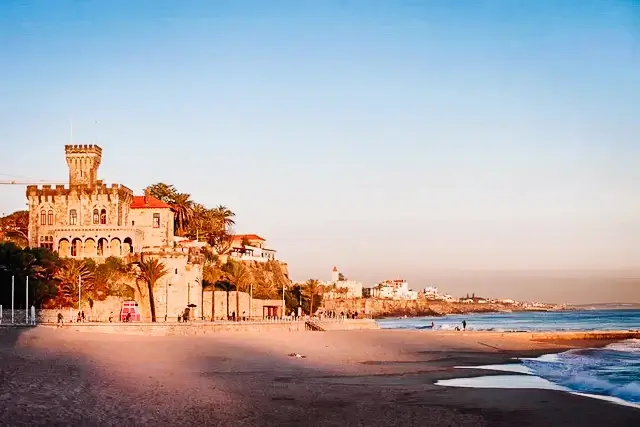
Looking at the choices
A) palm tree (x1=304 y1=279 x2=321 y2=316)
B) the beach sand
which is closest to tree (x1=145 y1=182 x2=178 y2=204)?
palm tree (x1=304 y1=279 x2=321 y2=316)

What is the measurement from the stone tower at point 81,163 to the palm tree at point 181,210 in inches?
663

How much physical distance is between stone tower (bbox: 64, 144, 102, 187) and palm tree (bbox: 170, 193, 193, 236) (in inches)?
663

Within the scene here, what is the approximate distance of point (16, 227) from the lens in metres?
95.2

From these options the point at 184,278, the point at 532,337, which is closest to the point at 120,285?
the point at 184,278

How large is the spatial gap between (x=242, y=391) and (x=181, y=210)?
72.4 meters

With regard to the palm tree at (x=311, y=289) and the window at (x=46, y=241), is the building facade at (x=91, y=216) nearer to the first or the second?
the window at (x=46, y=241)

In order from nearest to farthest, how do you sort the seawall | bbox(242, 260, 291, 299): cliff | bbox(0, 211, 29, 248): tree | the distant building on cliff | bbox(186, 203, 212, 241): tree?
the seawall < bbox(242, 260, 291, 299): cliff < bbox(0, 211, 29, 248): tree < bbox(186, 203, 212, 241): tree < the distant building on cliff

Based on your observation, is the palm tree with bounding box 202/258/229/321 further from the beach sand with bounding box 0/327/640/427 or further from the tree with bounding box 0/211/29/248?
the beach sand with bounding box 0/327/640/427

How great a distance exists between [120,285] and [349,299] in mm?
113184

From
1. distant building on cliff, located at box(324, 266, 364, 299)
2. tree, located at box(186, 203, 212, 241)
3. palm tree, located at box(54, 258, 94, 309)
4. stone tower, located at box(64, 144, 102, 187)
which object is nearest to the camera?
palm tree, located at box(54, 258, 94, 309)

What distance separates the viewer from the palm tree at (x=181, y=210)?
Answer: 91.9m

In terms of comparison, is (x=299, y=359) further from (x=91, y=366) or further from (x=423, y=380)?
(x=91, y=366)

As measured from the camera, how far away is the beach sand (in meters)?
16.8

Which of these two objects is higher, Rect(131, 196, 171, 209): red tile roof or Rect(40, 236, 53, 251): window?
Rect(131, 196, 171, 209): red tile roof
